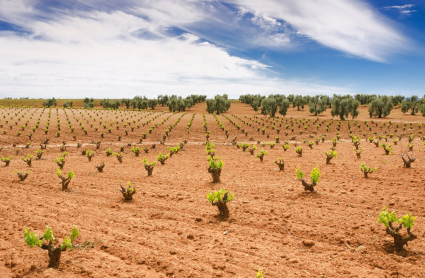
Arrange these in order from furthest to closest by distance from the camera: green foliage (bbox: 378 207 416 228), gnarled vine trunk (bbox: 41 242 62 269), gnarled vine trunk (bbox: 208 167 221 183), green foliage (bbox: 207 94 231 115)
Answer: green foliage (bbox: 207 94 231 115)
gnarled vine trunk (bbox: 208 167 221 183)
green foliage (bbox: 378 207 416 228)
gnarled vine trunk (bbox: 41 242 62 269)

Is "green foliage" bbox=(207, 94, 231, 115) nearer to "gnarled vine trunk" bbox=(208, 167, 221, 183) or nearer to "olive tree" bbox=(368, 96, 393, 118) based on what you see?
"olive tree" bbox=(368, 96, 393, 118)

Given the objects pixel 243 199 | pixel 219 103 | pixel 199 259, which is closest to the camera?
pixel 199 259

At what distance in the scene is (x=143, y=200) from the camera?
10.6m

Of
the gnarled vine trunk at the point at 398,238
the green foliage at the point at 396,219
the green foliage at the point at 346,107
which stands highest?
the green foliage at the point at 346,107

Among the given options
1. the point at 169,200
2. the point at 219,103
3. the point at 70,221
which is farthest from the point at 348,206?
the point at 219,103

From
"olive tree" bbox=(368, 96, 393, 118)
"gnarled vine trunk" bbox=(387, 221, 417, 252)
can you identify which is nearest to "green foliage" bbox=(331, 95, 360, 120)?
"olive tree" bbox=(368, 96, 393, 118)

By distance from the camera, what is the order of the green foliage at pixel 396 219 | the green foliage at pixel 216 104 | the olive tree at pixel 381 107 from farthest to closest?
the green foliage at pixel 216 104
the olive tree at pixel 381 107
the green foliage at pixel 396 219

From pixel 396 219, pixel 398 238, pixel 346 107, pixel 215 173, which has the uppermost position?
pixel 346 107

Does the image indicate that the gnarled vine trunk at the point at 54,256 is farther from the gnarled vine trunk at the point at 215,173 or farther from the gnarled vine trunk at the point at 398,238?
the gnarled vine trunk at the point at 215,173

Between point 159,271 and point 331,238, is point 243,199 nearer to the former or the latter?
point 331,238

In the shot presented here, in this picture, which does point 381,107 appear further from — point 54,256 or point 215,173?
point 54,256

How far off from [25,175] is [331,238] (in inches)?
581

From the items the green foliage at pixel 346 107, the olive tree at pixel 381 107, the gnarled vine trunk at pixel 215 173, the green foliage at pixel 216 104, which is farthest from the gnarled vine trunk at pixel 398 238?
the green foliage at pixel 216 104

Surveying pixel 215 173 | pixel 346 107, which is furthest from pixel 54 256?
pixel 346 107
